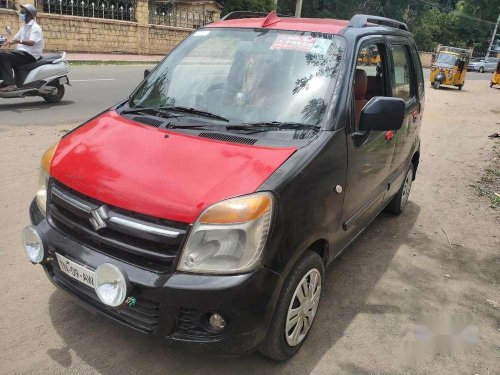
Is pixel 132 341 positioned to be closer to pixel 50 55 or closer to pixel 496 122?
pixel 50 55

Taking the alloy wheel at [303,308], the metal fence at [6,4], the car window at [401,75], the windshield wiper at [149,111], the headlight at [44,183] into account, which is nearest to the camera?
the alloy wheel at [303,308]

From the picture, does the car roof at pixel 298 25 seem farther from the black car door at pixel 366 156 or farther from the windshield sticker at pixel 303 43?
the black car door at pixel 366 156

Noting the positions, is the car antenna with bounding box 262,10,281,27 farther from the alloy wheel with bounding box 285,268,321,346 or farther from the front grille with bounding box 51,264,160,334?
the front grille with bounding box 51,264,160,334

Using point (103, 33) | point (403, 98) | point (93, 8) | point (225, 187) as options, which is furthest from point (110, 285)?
point (93, 8)

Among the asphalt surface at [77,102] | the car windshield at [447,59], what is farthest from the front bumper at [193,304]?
the car windshield at [447,59]

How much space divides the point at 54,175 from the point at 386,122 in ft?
6.77

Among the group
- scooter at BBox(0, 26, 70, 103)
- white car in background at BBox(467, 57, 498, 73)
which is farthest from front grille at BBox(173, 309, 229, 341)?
white car in background at BBox(467, 57, 498, 73)

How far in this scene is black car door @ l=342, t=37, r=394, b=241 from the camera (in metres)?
3.09

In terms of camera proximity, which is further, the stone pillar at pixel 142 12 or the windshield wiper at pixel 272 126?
the stone pillar at pixel 142 12

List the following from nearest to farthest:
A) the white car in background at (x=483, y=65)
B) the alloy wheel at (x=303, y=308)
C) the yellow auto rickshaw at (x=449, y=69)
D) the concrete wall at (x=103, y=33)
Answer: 1. the alloy wheel at (x=303, y=308)
2. the concrete wall at (x=103, y=33)
3. the yellow auto rickshaw at (x=449, y=69)
4. the white car in background at (x=483, y=65)

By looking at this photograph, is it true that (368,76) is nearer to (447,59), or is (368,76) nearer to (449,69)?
(449,69)

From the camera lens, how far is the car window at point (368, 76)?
3.29 m

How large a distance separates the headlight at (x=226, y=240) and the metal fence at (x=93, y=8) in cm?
2157

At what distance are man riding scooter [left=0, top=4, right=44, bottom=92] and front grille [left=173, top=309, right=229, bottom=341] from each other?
7.91 m
